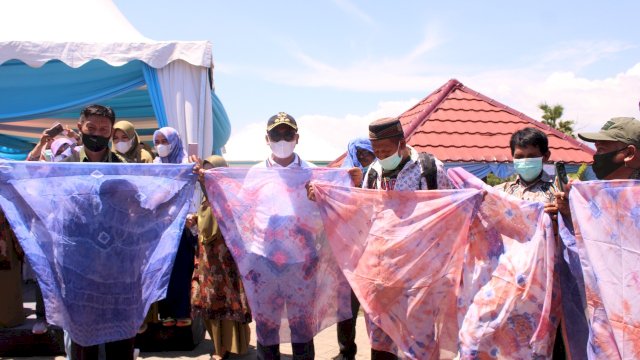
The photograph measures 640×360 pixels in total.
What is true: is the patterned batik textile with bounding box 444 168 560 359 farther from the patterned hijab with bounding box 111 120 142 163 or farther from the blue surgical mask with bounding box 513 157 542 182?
the patterned hijab with bounding box 111 120 142 163

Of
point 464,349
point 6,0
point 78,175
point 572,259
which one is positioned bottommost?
point 464,349

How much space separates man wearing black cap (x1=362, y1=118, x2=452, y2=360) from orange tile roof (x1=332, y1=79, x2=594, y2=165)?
6.83 metres

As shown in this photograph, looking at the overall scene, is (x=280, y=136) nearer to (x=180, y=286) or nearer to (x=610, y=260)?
(x=610, y=260)

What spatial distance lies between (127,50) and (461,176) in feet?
18.3

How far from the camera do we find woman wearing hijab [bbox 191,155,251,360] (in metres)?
5.03

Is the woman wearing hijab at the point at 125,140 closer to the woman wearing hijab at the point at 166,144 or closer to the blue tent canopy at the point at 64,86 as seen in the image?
the woman wearing hijab at the point at 166,144

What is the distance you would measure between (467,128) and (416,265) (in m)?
8.33

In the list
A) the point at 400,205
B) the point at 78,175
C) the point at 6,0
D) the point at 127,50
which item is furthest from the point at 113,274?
the point at 6,0

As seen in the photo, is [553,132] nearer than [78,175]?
No

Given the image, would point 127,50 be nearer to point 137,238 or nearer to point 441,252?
point 137,238

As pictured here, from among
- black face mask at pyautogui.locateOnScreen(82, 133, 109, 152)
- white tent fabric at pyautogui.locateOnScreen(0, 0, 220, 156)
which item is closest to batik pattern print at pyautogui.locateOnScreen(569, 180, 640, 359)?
black face mask at pyautogui.locateOnScreen(82, 133, 109, 152)

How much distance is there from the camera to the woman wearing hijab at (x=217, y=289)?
5031 mm

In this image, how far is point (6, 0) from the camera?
8586 millimetres

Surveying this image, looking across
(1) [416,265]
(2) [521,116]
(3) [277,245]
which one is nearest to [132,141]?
(3) [277,245]
